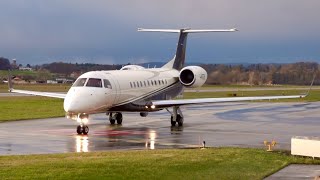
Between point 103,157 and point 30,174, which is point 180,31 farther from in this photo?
point 30,174

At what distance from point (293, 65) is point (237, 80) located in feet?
128

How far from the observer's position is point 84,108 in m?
26.6

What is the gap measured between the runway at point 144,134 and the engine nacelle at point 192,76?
2497 millimetres

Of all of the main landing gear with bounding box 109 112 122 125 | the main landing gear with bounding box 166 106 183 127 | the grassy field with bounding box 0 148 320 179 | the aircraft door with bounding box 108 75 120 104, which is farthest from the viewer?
the main landing gear with bounding box 109 112 122 125

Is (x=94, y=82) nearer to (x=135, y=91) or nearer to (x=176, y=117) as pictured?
(x=135, y=91)

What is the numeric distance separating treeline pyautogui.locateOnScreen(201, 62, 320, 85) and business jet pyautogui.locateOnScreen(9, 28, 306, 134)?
522 inches

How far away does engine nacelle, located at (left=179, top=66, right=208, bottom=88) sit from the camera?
35.0m

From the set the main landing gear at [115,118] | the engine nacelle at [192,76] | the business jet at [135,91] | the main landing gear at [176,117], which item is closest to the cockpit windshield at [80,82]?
the business jet at [135,91]

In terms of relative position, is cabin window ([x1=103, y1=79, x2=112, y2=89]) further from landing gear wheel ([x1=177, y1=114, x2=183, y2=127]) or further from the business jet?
landing gear wheel ([x1=177, y1=114, x2=183, y2=127])

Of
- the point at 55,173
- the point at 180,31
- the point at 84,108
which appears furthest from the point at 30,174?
the point at 180,31

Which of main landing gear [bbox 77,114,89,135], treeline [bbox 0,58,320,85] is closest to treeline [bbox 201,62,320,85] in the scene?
treeline [bbox 0,58,320,85]

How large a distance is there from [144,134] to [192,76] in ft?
28.8

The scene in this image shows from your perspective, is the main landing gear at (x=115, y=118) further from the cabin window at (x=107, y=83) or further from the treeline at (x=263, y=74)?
the treeline at (x=263, y=74)

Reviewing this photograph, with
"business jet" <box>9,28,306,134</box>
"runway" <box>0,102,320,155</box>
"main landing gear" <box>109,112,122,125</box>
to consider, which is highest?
"business jet" <box>9,28,306,134</box>
